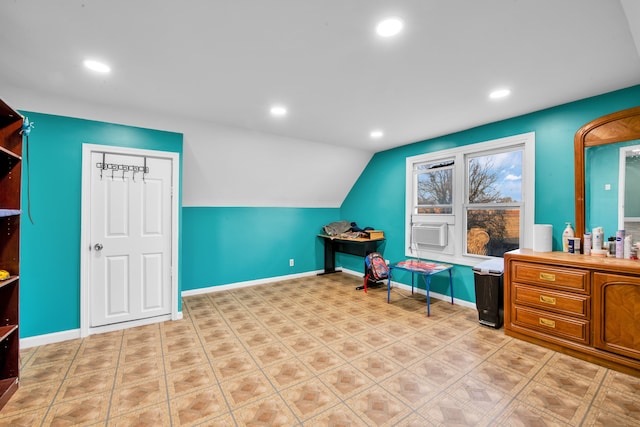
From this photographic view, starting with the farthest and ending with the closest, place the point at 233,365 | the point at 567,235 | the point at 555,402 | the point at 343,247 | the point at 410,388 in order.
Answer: the point at 343,247, the point at 567,235, the point at 233,365, the point at 410,388, the point at 555,402

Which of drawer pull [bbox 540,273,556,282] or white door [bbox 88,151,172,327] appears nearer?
drawer pull [bbox 540,273,556,282]

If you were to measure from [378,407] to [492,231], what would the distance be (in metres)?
2.87

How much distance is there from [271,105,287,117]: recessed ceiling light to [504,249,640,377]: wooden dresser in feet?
9.62

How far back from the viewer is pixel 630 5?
4.65 ft

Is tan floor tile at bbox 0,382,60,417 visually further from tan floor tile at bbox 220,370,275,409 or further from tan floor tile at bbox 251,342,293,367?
tan floor tile at bbox 251,342,293,367

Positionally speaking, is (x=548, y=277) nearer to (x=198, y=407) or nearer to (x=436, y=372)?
(x=436, y=372)

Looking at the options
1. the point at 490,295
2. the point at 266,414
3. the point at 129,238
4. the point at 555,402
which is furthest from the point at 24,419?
the point at 490,295

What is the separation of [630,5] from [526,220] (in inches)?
92.3

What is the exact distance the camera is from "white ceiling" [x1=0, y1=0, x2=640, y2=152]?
5.12 feet

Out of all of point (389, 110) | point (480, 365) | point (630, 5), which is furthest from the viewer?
point (389, 110)

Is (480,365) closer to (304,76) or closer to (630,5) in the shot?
(630,5)

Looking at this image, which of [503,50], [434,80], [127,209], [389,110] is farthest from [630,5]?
[127,209]

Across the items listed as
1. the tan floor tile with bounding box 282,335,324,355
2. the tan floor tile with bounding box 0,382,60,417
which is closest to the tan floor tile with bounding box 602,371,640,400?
the tan floor tile with bounding box 282,335,324,355

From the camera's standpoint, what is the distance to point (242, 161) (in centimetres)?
425
